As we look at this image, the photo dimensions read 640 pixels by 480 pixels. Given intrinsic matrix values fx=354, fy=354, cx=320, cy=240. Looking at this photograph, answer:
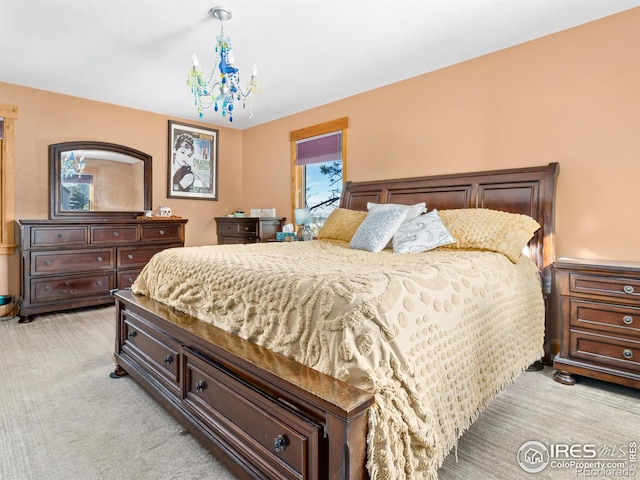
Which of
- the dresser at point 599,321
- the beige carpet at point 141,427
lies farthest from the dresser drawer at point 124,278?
the dresser at point 599,321

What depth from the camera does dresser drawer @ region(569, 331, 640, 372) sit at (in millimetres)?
2066

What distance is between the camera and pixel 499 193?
2.89m

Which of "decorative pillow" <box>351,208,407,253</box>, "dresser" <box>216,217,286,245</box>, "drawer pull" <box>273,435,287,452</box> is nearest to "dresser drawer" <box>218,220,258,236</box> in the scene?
"dresser" <box>216,217,286,245</box>

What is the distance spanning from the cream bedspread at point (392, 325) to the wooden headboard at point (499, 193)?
2.28 ft

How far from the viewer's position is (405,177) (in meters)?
3.59

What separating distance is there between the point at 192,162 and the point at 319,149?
197 cm

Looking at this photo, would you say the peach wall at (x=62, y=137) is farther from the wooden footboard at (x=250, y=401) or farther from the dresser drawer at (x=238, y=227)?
the wooden footboard at (x=250, y=401)

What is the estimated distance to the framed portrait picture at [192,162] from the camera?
196 inches

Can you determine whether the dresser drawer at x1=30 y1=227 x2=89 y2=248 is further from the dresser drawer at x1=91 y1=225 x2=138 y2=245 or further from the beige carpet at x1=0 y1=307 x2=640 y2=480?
the beige carpet at x1=0 y1=307 x2=640 y2=480

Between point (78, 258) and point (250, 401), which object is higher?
point (78, 258)

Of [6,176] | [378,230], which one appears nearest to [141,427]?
[378,230]

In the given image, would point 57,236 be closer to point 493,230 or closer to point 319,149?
point 319,149

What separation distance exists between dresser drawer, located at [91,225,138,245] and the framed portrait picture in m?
0.92

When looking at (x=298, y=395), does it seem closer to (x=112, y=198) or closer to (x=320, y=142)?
(x=320, y=142)
